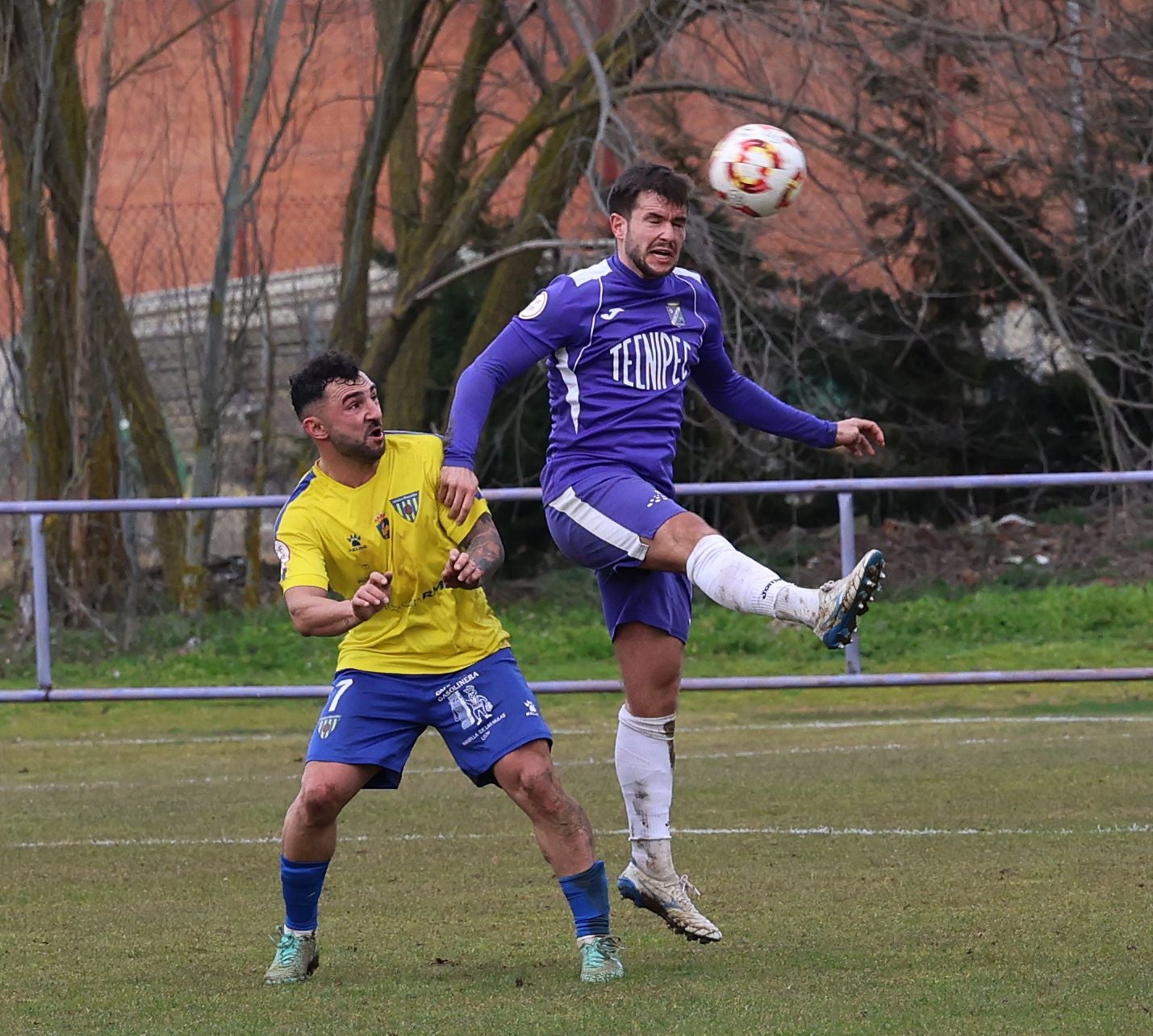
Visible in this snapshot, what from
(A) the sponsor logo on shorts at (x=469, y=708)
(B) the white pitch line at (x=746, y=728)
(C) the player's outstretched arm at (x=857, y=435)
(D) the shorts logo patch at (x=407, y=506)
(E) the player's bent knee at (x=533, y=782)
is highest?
(C) the player's outstretched arm at (x=857, y=435)

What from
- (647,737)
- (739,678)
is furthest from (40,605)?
(647,737)

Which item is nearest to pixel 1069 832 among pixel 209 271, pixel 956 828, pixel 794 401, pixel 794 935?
pixel 956 828

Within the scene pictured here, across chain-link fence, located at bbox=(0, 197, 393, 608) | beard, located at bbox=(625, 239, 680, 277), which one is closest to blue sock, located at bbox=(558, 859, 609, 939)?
beard, located at bbox=(625, 239, 680, 277)

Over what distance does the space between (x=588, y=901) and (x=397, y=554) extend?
103 cm

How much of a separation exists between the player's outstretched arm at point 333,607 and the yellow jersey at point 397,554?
0.62 ft

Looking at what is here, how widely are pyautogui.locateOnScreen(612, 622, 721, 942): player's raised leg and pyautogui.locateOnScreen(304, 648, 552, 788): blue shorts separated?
679 millimetres

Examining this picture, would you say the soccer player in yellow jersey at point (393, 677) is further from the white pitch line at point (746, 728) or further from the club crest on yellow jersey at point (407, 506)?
the white pitch line at point (746, 728)

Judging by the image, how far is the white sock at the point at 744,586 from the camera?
15.9 feet

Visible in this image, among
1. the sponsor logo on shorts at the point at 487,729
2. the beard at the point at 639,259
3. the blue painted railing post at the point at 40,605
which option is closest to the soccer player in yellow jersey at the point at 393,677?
the sponsor logo on shorts at the point at 487,729

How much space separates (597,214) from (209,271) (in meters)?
4.33

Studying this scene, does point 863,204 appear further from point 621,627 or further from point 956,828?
point 621,627

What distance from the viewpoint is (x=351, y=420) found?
4.99 metres

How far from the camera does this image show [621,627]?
562 cm

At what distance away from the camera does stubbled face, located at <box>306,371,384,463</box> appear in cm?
498
